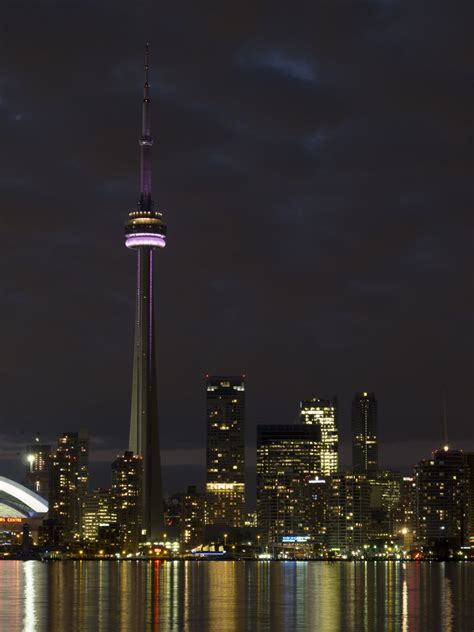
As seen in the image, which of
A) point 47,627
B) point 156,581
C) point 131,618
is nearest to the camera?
point 47,627

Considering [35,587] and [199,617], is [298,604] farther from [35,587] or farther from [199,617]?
[35,587]

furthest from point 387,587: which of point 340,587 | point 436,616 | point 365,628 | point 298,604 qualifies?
point 365,628

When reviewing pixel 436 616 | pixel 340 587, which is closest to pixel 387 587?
pixel 340 587

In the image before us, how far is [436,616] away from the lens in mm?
124375

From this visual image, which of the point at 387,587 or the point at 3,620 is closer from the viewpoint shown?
the point at 3,620

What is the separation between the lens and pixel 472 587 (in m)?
A: 187

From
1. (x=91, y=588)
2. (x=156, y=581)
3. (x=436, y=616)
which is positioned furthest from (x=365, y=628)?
(x=156, y=581)

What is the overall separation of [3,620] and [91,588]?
59933mm

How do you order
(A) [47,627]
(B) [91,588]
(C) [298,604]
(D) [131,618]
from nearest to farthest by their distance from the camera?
(A) [47,627], (D) [131,618], (C) [298,604], (B) [91,588]

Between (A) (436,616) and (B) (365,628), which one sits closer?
(B) (365,628)

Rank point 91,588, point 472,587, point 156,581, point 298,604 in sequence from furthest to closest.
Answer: point 156,581 < point 472,587 < point 91,588 < point 298,604

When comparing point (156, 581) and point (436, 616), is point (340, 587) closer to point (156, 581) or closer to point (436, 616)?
point (156, 581)

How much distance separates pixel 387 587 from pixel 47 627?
275 ft

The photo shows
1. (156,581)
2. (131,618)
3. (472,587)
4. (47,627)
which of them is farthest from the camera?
(156,581)
